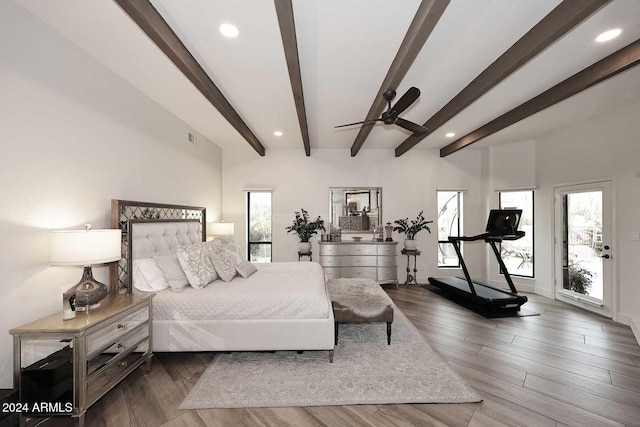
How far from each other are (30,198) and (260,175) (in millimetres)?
3987

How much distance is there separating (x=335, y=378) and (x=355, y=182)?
4239 millimetres

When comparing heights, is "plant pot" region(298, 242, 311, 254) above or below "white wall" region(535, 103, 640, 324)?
below

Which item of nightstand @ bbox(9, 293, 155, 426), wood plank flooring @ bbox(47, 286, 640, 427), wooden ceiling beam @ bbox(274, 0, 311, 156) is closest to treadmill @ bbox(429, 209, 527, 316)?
wood plank flooring @ bbox(47, 286, 640, 427)

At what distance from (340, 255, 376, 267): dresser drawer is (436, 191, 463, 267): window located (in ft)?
5.90

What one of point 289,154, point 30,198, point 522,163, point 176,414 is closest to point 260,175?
point 289,154

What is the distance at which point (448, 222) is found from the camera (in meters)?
5.93

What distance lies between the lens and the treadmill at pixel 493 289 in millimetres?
3887

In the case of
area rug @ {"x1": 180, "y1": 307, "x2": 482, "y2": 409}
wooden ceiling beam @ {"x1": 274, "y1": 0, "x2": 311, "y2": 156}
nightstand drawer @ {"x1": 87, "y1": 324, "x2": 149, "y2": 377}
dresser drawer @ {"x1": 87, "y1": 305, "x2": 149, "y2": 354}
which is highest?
wooden ceiling beam @ {"x1": 274, "y1": 0, "x2": 311, "y2": 156}

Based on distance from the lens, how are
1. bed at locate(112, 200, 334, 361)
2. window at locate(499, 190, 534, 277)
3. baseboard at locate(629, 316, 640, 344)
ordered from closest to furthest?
bed at locate(112, 200, 334, 361), baseboard at locate(629, 316, 640, 344), window at locate(499, 190, 534, 277)

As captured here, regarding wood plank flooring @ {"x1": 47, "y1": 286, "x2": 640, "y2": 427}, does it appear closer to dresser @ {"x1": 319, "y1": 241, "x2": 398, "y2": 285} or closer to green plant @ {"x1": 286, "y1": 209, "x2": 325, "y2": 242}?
dresser @ {"x1": 319, "y1": 241, "x2": 398, "y2": 285}

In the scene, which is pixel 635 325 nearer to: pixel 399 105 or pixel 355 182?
pixel 399 105

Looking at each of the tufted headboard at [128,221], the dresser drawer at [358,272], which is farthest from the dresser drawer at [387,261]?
the tufted headboard at [128,221]

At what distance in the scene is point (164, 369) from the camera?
98.7 inches

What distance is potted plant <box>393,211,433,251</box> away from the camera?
5.52 m
